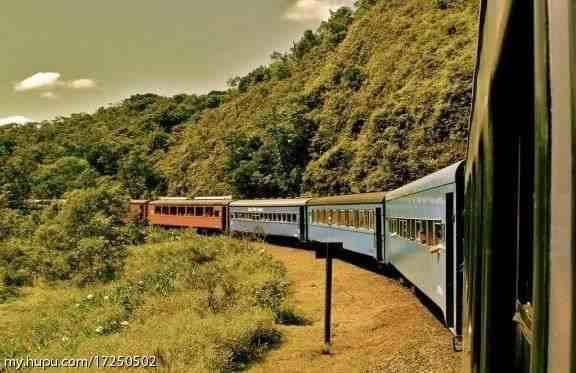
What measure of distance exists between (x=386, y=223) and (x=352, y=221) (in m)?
3.18

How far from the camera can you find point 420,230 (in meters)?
11.4

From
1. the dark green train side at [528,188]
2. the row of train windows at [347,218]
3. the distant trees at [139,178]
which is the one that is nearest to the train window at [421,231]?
the row of train windows at [347,218]

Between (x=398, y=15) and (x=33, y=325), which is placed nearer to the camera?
(x=33, y=325)

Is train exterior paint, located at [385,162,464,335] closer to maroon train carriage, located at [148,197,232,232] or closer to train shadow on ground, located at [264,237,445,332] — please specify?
train shadow on ground, located at [264,237,445,332]

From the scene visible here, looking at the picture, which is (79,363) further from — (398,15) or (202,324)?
(398,15)

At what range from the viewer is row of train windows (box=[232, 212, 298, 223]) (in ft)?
91.0

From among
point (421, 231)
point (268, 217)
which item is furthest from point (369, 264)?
point (268, 217)

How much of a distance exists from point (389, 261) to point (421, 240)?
5389 mm

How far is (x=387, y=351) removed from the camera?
9.96 meters

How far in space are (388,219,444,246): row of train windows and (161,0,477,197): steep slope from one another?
19.5 m

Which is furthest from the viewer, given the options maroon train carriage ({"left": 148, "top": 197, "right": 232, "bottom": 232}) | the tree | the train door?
maroon train carriage ({"left": 148, "top": 197, "right": 232, "bottom": 232})

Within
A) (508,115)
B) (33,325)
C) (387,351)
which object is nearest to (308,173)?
(33,325)

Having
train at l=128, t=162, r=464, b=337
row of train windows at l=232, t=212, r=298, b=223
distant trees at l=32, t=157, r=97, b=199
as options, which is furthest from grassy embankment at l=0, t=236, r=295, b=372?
distant trees at l=32, t=157, r=97, b=199

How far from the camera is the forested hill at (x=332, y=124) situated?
1416 inches
